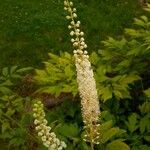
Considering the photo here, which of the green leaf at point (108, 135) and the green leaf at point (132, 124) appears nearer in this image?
the green leaf at point (108, 135)

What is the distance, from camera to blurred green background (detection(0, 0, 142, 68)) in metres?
13.5

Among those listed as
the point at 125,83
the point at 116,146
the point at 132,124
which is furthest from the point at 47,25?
the point at 116,146

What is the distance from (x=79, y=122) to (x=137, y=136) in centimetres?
113

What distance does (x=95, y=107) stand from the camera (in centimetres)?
472

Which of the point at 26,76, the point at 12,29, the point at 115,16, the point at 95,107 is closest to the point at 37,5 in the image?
the point at 12,29

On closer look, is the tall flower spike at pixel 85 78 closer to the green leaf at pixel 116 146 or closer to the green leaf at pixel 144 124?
the green leaf at pixel 116 146

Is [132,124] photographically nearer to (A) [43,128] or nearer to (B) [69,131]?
(B) [69,131]

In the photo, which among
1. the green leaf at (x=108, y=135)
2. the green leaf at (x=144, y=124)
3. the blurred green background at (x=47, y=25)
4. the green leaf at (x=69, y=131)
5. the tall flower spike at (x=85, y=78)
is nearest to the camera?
the tall flower spike at (x=85, y=78)

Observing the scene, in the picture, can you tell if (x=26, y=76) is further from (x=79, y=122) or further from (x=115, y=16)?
(x=79, y=122)

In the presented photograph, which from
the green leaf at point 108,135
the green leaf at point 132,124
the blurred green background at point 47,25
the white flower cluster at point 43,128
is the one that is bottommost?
the blurred green background at point 47,25

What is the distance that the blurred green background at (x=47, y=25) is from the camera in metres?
13.5

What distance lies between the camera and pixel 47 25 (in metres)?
14.6

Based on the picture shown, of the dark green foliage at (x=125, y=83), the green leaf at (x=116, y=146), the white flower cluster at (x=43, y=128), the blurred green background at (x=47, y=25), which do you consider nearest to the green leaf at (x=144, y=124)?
the dark green foliage at (x=125, y=83)

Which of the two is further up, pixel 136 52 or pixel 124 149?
pixel 136 52
